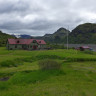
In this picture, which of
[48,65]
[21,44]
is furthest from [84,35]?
[48,65]

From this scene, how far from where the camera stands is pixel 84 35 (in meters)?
181

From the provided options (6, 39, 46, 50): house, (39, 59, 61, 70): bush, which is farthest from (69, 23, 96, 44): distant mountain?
(39, 59, 61, 70): bush

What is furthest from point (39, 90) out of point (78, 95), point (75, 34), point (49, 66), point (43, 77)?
point (75, 34)

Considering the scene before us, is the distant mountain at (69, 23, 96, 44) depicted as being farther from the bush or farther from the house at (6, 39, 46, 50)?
the bush

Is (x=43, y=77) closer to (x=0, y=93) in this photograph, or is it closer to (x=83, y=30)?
(x=0, y=93)

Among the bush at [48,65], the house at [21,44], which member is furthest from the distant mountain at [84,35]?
the bush at [48,65]

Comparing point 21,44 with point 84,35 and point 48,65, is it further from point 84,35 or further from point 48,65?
point 84,35

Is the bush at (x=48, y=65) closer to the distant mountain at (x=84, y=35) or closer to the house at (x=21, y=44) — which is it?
the house at (x=21, y=44)

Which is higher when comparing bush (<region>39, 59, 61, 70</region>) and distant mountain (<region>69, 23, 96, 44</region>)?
distant mountain (<region>69, 23, 96, 44</region>)

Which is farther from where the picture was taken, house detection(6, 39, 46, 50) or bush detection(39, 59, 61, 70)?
house detection(6, 39, 46, 50)

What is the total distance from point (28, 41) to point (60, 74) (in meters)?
42.8

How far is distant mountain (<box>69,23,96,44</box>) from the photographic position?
162m

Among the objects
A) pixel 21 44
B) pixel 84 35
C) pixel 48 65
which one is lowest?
pixel 48 65

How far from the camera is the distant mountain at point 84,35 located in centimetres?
16235
